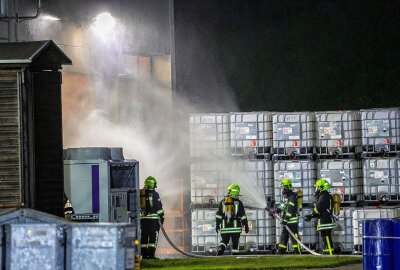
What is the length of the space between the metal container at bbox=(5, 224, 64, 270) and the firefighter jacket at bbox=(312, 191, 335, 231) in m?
12.7

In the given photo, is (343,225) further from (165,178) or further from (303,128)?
(165,178)

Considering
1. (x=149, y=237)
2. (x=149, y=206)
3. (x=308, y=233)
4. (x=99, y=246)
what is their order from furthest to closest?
(x=308, y=233), (x=149, y=206), (x=149, y=237), (x=99, y=246)

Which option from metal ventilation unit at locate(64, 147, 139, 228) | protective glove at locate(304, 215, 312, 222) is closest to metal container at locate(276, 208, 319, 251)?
protective glove at locate(304, 215, 312, 222)

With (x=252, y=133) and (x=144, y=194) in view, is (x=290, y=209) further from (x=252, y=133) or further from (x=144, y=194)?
(x=144, y=194)

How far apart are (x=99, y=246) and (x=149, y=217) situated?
1121cm

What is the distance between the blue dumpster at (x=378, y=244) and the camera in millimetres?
18500

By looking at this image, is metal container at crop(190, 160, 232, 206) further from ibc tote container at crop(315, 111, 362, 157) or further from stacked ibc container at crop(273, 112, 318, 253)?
ibc tote container at crop(315, 111, 362, 157)

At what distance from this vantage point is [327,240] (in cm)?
2570

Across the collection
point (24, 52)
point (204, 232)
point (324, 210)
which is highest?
point (24, 52)

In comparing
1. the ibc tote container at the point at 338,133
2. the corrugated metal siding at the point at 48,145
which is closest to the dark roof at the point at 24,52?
the corrugated metal siding at the point at 48,145

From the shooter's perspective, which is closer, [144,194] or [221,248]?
[144,194]

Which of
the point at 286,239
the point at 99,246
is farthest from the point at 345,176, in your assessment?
the point at 99,246

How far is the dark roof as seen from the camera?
19391mm

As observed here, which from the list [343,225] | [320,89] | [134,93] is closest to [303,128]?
[343,225]
